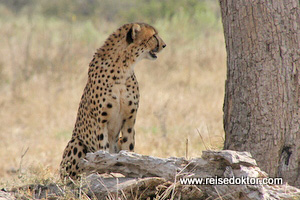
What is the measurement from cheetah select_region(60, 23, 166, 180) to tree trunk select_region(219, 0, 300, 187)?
0.83 m

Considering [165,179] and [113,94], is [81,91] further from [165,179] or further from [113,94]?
[165,179]

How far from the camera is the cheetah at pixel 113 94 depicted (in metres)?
3.52

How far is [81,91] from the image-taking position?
7383 millimetres

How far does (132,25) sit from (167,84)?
4.13 m

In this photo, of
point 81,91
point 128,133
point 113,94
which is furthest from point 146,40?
point 81,91

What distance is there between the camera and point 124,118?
3.64 meters

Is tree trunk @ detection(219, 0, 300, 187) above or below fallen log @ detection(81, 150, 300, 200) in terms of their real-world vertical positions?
above

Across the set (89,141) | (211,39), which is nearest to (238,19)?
(89,141)

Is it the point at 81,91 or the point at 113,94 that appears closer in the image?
the point at 113,94

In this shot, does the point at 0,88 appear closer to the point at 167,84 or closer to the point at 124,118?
the point at 167,84

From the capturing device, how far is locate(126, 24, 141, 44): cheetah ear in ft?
11.6

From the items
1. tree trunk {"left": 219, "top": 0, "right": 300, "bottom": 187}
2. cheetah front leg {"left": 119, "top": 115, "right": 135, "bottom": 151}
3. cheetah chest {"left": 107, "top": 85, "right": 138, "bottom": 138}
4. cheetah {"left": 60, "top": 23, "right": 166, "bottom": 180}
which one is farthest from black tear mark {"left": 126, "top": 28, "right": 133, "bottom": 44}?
tree trunk {"left": 219, "top": 0, "right": 300, "bottom": 187}

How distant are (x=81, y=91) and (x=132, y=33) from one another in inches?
157

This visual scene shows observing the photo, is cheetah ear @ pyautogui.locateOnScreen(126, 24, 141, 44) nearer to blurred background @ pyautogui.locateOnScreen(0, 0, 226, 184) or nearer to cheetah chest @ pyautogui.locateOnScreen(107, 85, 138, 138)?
cheetah chest @ pyautogui.locateOnScreen(107, 85, 138, 138)
